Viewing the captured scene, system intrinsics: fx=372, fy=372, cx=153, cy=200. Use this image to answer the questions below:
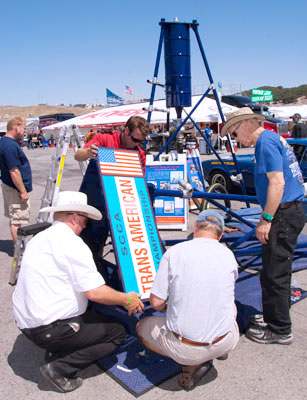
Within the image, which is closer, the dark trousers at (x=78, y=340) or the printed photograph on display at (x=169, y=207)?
the dark trousers at (x=78, y=340)

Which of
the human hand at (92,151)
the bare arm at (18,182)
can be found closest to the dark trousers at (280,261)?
the human hand at (92,151)

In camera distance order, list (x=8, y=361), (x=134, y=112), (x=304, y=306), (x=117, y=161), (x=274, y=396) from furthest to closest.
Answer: (x=134, y=112)
(x=304, y=306)
(x=117, y=161)
(x=8, y=361)
(x=274, y=396)

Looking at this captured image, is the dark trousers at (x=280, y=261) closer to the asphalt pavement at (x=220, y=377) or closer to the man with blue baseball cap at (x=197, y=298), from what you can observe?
the asphalt pavement at (x=220, y=377)

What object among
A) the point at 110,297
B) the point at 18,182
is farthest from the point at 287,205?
the point at 18,182

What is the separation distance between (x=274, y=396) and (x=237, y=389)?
0.81ft

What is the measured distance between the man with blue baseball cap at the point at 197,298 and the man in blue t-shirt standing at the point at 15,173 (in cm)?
330

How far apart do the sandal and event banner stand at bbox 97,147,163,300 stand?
71cm

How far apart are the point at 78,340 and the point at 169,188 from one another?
4818mm

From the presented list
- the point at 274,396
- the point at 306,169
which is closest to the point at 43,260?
the point at 274,396

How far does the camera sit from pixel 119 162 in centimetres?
342

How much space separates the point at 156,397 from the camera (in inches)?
101

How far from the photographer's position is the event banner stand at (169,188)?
689 cm

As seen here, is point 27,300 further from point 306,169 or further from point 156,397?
point 306,169

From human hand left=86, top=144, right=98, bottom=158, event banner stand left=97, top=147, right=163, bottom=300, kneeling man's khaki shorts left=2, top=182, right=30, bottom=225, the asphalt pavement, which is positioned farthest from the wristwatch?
kneeling man's khaki shorts left=2, top=182, right=30, bottom=225
